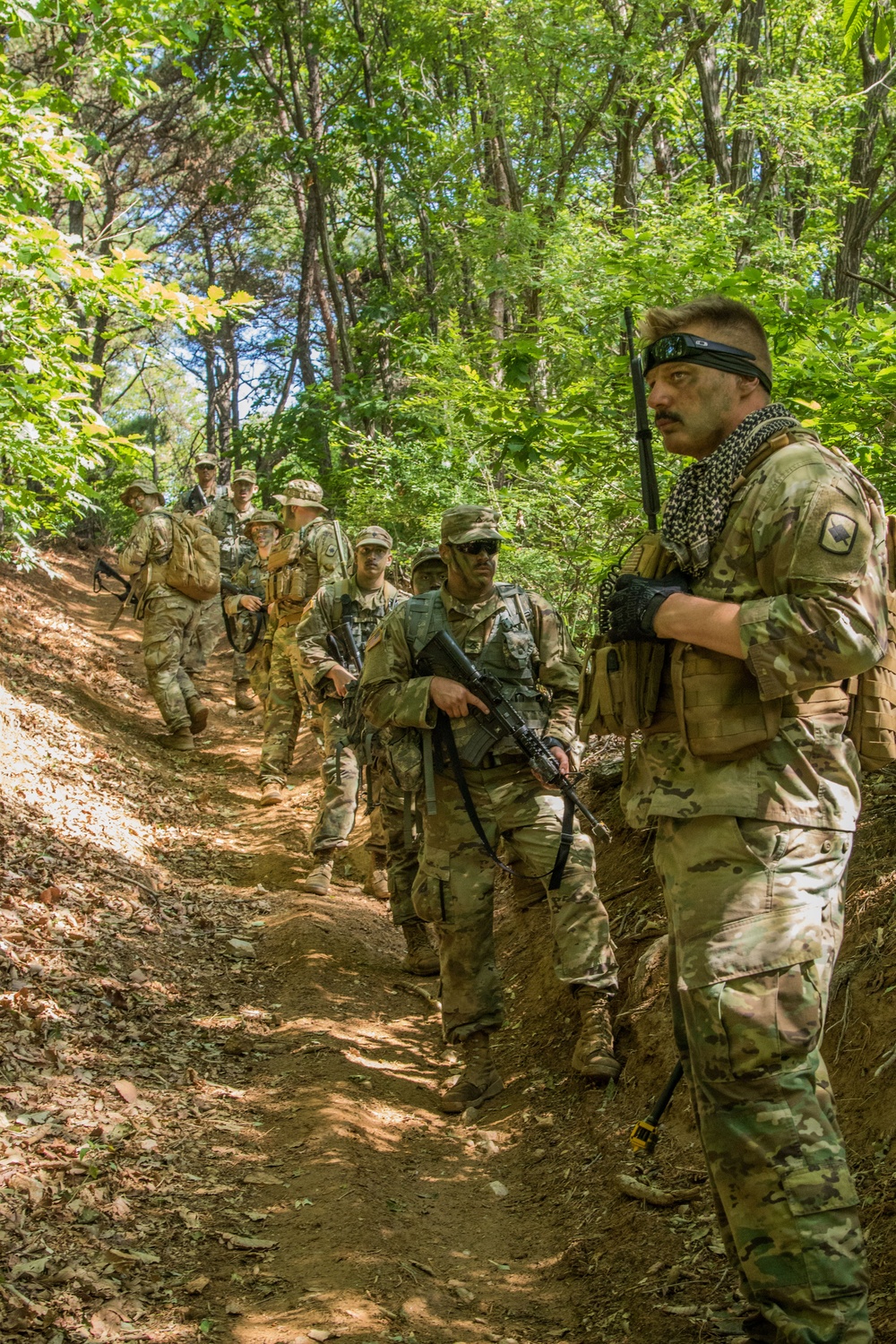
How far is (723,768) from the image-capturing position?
2.78 m

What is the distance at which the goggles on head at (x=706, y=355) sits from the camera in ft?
9.55

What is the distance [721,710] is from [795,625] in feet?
1.06

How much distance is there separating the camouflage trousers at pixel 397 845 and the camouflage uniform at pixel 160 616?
519cm

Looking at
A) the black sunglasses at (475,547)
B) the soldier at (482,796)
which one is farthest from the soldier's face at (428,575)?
the black sunglasses at (475,547)

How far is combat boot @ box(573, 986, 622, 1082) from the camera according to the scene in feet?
15.7

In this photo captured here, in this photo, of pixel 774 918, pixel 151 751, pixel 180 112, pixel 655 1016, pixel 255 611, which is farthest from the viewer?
pixel 180 112

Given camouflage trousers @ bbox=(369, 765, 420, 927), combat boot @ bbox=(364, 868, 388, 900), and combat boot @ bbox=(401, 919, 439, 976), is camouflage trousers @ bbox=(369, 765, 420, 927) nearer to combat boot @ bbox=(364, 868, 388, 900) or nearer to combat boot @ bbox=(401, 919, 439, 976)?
combat boot @ bbox=(401, 919, 439, 976)

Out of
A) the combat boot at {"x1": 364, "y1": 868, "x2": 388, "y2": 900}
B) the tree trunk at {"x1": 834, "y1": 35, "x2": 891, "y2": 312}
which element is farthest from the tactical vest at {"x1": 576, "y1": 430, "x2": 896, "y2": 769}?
the tree trunk at {"x1": 834, "y1": 35, "x2": 891, "y2": 312}

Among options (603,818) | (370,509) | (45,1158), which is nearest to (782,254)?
(370,509)

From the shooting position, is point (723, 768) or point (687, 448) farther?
point (687, 448)

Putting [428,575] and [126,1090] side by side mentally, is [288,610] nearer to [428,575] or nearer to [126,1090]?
[428,575]

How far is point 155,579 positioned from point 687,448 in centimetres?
1005

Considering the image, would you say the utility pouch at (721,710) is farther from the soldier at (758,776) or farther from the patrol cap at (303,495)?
the patrol cap at (303,495)

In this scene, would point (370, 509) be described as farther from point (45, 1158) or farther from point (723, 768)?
point (723, 768)
